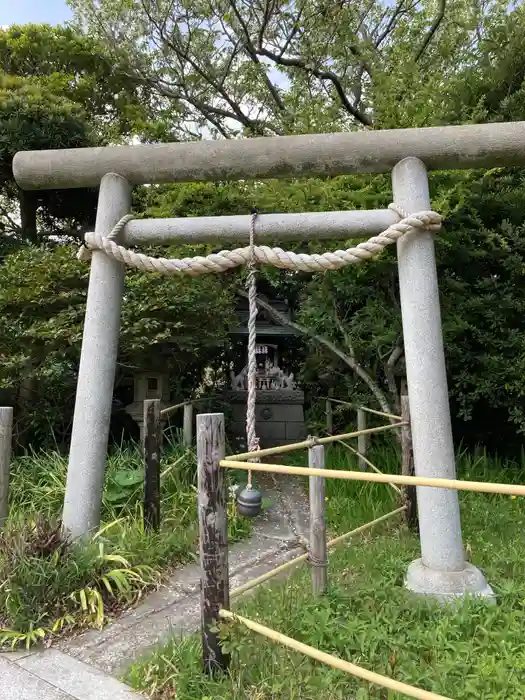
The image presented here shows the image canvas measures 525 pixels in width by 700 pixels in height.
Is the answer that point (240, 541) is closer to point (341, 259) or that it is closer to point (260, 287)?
point (341, 259)

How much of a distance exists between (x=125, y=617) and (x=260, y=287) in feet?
20.6

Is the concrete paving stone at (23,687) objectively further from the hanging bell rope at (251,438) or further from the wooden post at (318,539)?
the wooden post at (318,539)

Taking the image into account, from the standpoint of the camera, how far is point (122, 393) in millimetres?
7039

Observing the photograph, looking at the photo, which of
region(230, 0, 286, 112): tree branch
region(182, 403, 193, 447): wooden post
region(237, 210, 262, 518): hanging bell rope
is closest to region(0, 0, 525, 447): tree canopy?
region(230, 0, 286, 112): tree branch

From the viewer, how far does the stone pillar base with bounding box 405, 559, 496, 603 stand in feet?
9.01

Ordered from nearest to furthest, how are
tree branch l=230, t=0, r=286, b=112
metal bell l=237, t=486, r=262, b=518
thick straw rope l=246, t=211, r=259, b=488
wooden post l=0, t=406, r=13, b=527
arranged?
metal bell l=237, t=486, r=262, b=518 < thick straw rope l=246, t=211, r=259, b=488 < wooden post l=0, t=406, r=13, b=527 < tree branch l=230, t=0, r=286, b=112

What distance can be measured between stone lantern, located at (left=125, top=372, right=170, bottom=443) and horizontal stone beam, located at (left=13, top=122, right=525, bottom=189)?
2.87 metres

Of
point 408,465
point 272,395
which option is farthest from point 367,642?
point 272,395

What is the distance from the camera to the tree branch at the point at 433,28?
7629 millimetres

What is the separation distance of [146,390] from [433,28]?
6.90 metres

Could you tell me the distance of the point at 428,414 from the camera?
300 centimetres

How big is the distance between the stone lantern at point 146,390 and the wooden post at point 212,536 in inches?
154

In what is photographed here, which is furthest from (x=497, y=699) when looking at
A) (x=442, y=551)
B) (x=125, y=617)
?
(x=125, y=617)

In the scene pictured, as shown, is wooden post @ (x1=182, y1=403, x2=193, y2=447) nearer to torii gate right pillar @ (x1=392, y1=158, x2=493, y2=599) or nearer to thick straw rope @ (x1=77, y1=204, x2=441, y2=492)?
thick straw rope @ (x1=77, y1=204, x2=441, y2=492)
